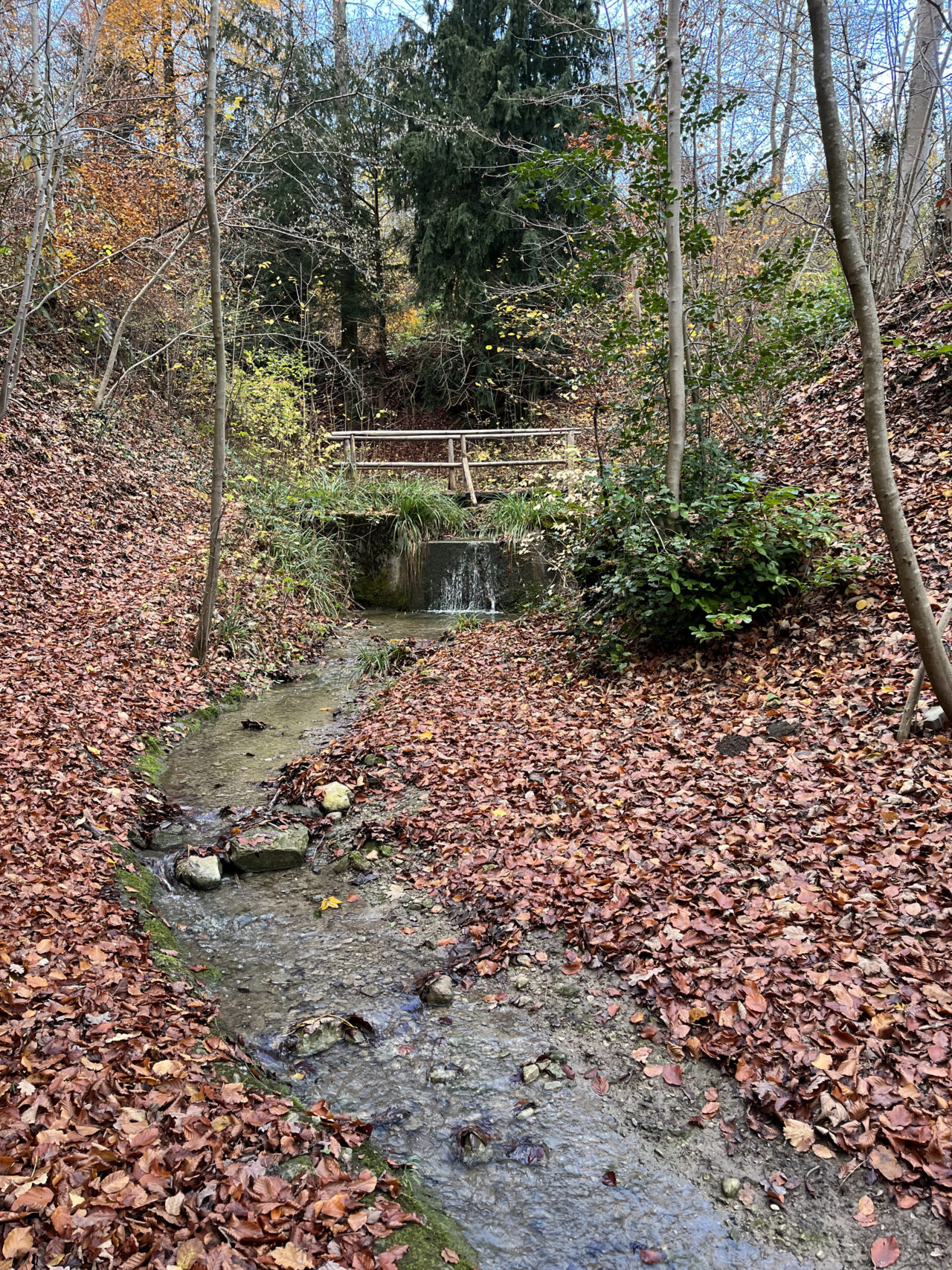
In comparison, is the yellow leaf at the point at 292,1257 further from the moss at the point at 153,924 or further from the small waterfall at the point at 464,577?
the small waterfall at the point at 464,577

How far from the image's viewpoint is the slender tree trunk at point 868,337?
3.28 meters

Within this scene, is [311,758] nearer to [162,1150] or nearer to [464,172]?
[162,1150]

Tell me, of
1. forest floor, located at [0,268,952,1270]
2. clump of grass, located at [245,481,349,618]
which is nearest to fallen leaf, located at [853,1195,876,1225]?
forest floor, located at [0,268,952,1270]

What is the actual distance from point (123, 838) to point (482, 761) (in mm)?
2396

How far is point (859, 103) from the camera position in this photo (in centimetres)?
753

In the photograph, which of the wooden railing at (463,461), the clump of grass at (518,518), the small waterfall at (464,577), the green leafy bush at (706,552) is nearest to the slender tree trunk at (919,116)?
the green leafy bush at (706,552)

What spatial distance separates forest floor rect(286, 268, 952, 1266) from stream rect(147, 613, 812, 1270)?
0.70 feet

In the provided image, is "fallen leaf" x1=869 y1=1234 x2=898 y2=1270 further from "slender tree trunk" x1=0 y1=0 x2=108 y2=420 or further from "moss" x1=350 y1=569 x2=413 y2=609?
"moss" x1=350 y1=569 x2=413 y2=609

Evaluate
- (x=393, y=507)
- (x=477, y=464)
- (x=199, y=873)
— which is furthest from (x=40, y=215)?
(x=477, y=464)

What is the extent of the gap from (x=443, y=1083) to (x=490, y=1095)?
0.20m

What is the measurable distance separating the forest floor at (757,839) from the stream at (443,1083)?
213 millimetres

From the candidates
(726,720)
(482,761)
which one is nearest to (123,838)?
(482,761)

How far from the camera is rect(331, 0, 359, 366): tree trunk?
14398mm

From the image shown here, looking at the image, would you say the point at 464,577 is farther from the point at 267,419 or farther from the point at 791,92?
the point at 791,92
